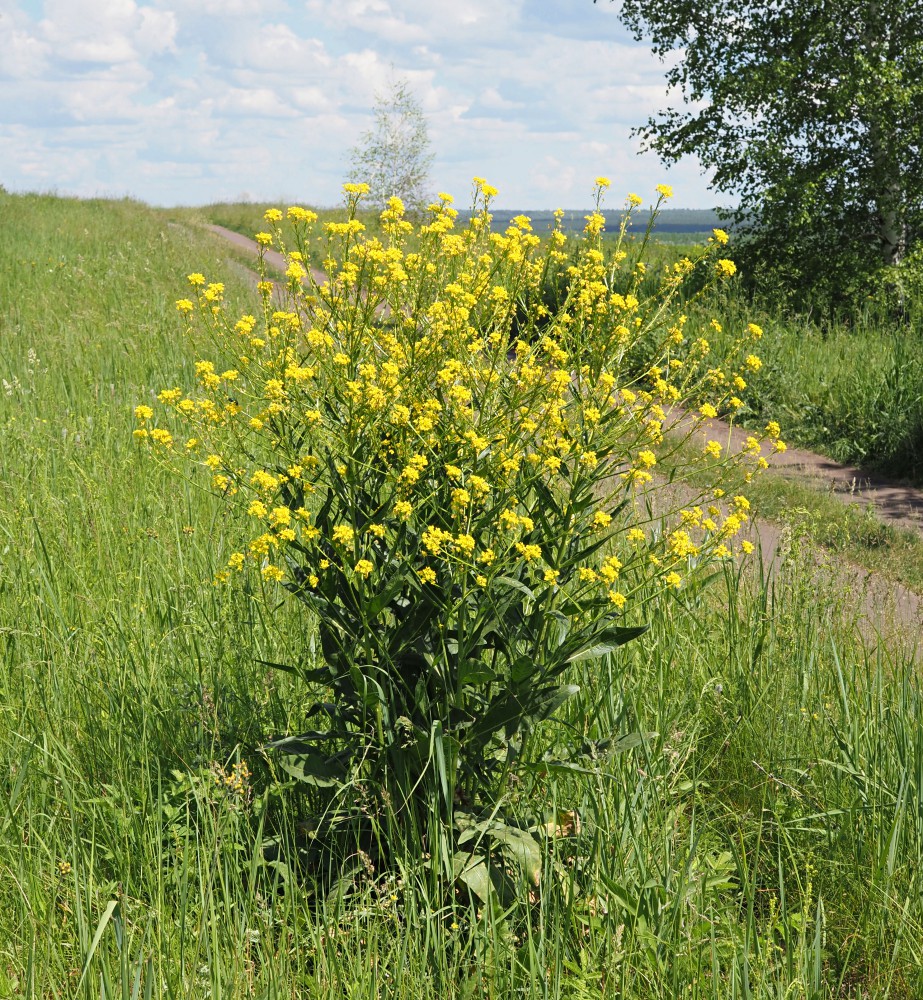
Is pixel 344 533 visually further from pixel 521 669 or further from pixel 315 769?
pixel 315 769

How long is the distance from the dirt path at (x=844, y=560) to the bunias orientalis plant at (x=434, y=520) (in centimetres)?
162

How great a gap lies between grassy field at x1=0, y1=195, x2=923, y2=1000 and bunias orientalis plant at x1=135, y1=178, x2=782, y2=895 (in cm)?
21

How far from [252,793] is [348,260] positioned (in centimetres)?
158

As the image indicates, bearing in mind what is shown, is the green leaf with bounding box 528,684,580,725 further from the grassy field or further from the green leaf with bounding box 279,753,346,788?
the green leaf with bounding box 279,753,346,788

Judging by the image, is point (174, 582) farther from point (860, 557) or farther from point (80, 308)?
point (80, 308)

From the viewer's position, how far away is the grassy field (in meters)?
2.30

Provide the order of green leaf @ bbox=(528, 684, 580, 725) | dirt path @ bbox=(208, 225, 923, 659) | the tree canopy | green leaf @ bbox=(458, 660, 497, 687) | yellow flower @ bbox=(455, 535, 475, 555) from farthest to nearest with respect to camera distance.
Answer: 1. the tree canopy
2. dirt path @ bbox=(208, 225, 923, 659)
3. green leaf @ bbox=(528, 684, 580, 725)
4. green leaf @ bbox=(458, 660, 497, 687)
5. yellow flower @ bbox=(455, 535, 475, 555)

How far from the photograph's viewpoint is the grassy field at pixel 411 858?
2.30 m

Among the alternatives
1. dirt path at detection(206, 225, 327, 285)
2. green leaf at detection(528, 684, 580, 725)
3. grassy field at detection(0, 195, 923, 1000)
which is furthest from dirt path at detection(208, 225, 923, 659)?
dirt path at detection(206, 225, 327, 285)

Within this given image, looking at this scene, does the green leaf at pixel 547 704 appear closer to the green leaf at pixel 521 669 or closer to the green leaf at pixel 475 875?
the green leaf at pixel 521 669

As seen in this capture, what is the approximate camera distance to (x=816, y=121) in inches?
546

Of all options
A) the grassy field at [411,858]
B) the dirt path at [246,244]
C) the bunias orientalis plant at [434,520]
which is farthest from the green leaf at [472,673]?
the dirt path at [246,244]

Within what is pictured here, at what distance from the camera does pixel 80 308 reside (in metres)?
10.2

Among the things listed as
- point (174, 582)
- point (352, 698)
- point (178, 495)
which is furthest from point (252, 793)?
point (178, 495)
